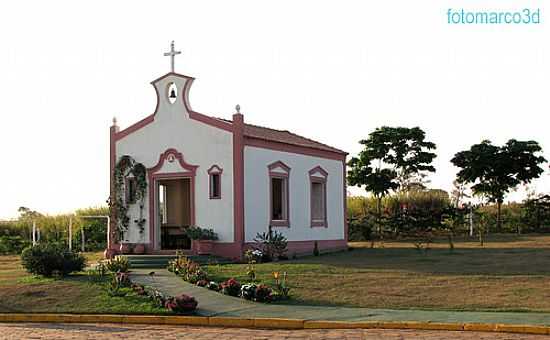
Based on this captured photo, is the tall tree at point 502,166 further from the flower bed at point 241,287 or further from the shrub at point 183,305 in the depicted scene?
the shrub at point 183,305

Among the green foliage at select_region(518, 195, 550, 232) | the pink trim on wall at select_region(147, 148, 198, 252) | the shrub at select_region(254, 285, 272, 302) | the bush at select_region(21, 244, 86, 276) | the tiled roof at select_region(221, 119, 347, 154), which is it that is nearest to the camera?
the shrub at select_region(254, 285, 272, 302)

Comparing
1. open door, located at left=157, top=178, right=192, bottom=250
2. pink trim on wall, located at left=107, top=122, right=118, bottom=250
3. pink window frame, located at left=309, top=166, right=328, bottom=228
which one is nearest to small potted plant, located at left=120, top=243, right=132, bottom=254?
pink trim on wall, located at left=107, top=122, right=118, bottom=250

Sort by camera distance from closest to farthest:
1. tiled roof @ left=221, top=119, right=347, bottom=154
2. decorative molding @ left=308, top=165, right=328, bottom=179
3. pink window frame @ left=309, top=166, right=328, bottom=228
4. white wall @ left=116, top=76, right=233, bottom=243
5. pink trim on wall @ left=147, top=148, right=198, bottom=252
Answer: white wall @ left=116, top=76, right=233, bottom=243
pink trim on wall @ left=147, top=148, right=198, bottom=252
tiled roof @ left=221, top=119, right=347, bottom=154
pink window frame @ left=309, top=166, right=328, bottom=228
decorative molding @ left=308, top=165, right=328, bottom=179

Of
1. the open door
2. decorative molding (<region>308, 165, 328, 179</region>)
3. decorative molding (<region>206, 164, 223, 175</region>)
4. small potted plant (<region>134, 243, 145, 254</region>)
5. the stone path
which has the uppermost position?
decorative molding (<region>308, 165, 328, 179</region>)

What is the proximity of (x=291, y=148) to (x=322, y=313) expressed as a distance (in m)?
13.2

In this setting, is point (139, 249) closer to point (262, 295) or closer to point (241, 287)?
point (241, 287)

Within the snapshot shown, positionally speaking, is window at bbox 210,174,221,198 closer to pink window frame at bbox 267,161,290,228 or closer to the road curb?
pink window frame at bbox 267,161,290,228

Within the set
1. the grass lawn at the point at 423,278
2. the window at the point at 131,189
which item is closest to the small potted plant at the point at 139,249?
the window at the point at 131,189

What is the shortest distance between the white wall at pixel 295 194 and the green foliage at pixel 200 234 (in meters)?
1.11

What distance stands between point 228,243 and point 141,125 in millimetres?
5393

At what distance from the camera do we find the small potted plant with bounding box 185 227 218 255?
26.1 m

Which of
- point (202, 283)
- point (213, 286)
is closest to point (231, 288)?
point (213, 286)

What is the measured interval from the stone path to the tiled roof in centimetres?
832

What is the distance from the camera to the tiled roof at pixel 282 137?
27.7m
